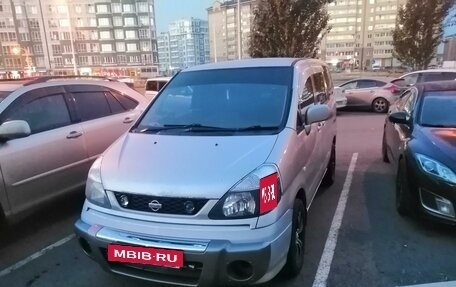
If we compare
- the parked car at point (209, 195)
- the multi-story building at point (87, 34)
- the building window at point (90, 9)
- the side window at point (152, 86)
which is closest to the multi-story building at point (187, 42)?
the multi-story building at point (87, 34)

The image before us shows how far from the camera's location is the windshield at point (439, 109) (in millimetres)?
4387

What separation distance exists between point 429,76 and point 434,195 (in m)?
11.1

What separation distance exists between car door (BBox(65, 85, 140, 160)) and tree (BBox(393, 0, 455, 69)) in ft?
60.7

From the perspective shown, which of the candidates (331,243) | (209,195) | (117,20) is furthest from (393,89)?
(117,20)

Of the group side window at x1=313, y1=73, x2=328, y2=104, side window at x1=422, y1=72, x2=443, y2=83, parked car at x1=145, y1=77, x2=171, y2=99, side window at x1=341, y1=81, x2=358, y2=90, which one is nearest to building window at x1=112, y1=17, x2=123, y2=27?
parked car at x1=145, y1=77, x2=171, y2=99

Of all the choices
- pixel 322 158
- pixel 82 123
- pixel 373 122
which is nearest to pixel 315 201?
pixel 322 158

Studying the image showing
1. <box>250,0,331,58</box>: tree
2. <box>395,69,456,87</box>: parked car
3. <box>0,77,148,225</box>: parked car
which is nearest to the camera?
<box>0,77,148,225</box>: parked car

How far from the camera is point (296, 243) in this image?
3076mm

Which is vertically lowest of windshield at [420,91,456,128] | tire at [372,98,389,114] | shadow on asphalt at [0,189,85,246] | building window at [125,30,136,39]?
tire at [372,98,389,114]

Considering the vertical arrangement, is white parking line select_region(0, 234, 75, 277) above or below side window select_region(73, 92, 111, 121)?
below

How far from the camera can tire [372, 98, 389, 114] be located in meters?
13.7

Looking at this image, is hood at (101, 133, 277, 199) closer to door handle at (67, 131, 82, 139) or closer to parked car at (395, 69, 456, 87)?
door handle at (67, 131, 82, 139)

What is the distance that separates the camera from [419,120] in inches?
177

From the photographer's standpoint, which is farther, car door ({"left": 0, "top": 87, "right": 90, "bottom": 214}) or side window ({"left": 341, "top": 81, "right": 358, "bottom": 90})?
side window ({"left": 341, "top": 81, "right": 358, "bottom": 90})
